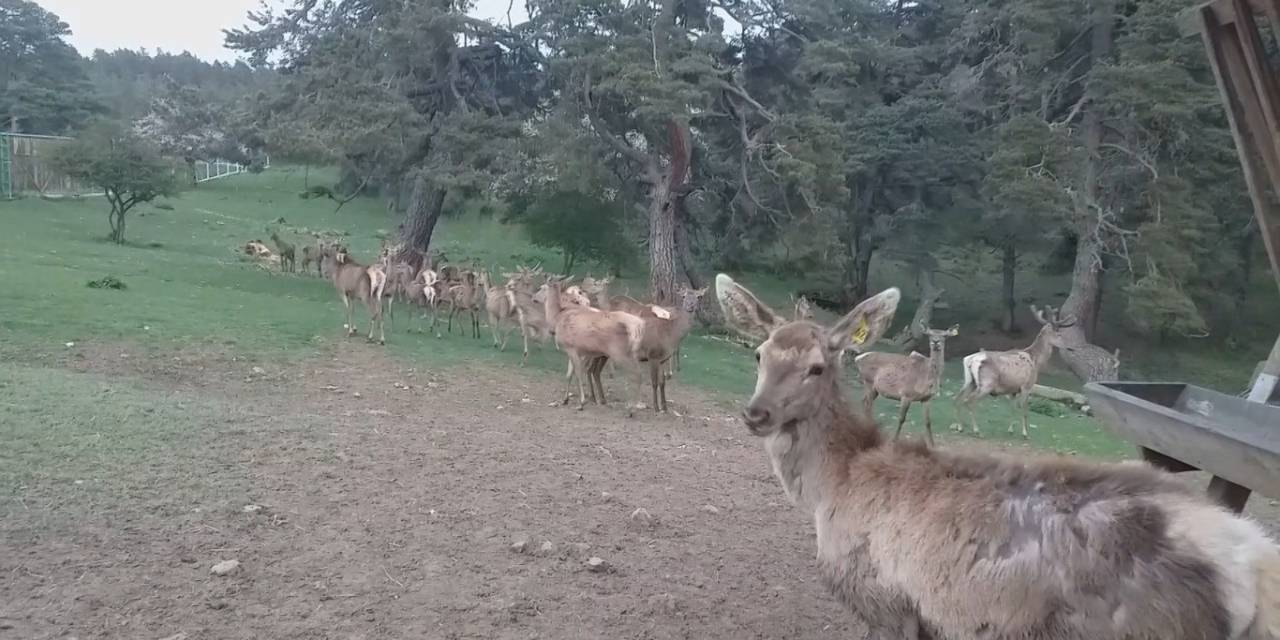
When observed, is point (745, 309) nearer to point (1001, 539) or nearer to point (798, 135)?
point (1001, 539)

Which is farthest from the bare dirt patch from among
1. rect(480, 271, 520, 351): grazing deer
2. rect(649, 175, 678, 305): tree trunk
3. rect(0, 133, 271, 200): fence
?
rect(0, 133, 271, 200): fence

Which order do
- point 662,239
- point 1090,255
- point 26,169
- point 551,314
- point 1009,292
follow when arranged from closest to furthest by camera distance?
point 551,314 < point 662,239 < point 1090,255 < point 1009,292 < point 26,169

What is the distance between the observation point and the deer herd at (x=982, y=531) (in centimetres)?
291

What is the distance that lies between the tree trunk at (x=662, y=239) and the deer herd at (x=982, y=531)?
17.3 meters

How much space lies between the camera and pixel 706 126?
75.6ft

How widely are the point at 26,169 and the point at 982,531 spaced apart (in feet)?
125

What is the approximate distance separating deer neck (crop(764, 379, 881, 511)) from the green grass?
6981mm

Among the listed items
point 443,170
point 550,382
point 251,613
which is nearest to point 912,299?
point 443,170

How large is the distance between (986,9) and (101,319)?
66.9ft

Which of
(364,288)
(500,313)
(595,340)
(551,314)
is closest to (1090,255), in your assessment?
(500,313)

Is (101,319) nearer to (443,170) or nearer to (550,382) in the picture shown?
(550,382)

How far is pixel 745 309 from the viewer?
15.7 feet

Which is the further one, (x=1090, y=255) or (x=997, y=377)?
(x=1090, y=255)

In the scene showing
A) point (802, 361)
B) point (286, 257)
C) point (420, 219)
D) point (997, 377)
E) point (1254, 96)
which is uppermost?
point (1254, 96)
